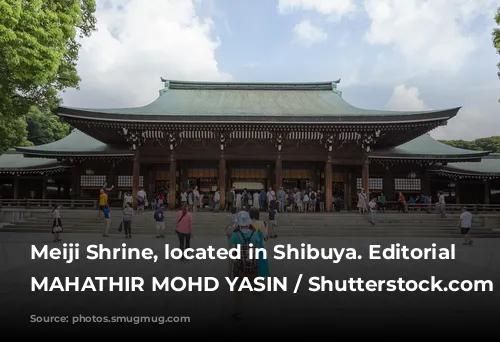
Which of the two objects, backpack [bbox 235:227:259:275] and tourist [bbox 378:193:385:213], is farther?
tourist [bbox 378:193:385:213]

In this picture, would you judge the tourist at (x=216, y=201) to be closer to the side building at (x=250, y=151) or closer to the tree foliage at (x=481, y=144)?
the side building at (x=250, y=151)

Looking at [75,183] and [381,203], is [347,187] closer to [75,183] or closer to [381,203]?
[381,203]

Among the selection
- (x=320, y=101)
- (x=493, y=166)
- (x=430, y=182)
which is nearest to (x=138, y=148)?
(x=320, y=101)

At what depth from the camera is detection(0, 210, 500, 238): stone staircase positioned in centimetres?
1537

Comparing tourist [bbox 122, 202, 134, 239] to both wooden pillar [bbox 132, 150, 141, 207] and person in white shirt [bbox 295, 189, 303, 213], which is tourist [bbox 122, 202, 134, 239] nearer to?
wooden pillar [bbox 132, 150, 141, 207]

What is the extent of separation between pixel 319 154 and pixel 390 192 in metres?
6.49

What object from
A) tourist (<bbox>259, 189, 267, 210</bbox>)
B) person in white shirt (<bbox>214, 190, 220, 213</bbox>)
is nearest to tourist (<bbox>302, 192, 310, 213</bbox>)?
tourist (<bbox>259, 189, 267, 210</bbox>)

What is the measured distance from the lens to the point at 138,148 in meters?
20.3

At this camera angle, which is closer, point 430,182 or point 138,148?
point 138,148

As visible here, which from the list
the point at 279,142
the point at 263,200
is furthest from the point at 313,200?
the point at 279,142

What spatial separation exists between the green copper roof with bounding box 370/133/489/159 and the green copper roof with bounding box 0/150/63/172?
72.5 ft

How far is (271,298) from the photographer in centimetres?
621

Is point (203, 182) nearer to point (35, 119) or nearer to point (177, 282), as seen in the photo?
point (177, 282)

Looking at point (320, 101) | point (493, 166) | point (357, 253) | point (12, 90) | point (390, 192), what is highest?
point (320, 101)
